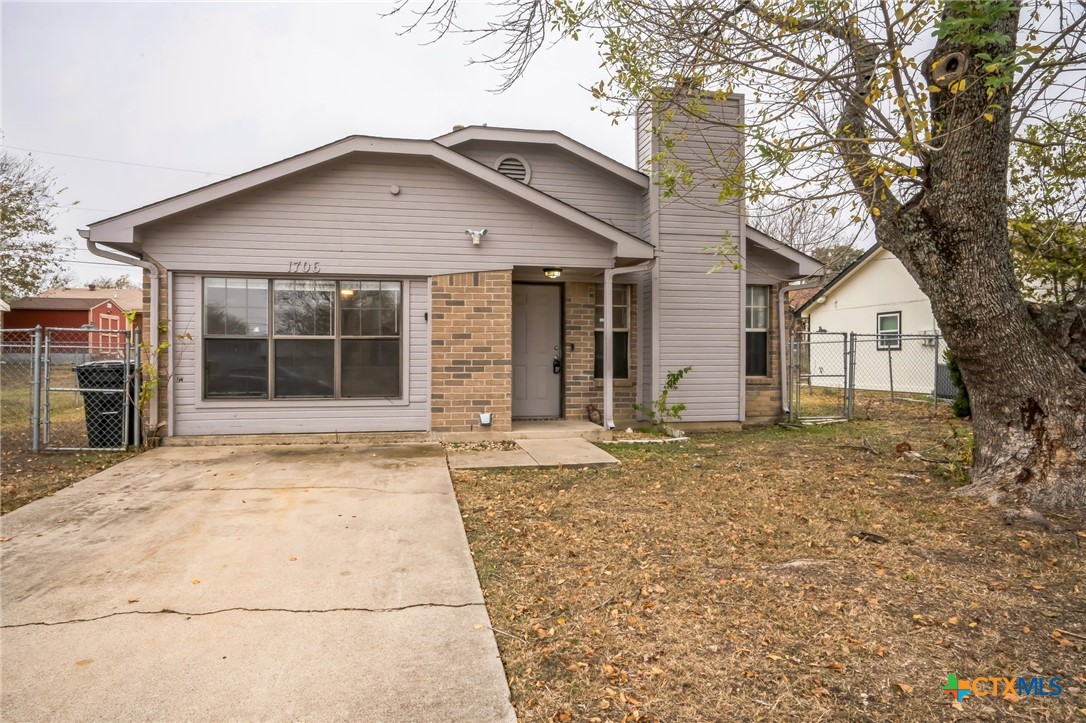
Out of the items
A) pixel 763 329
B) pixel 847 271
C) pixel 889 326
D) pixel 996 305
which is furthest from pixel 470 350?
pixel 847 271

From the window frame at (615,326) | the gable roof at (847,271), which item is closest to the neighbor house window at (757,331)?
the window frame at (615,326)

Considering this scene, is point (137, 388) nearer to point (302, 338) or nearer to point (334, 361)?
point (302, 338)

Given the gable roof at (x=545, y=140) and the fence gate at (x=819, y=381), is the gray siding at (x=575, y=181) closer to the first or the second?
the gable roof at (x=545, y=140)

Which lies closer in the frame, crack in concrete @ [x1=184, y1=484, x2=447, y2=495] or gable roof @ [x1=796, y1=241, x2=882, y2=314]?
crack in concrete @ [x1=184, y1=484, x2=447, y2=495]

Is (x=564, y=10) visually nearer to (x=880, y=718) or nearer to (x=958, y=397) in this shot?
(x=880, y=718)

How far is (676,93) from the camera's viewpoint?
575cm

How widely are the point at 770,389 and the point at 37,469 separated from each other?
10.6m

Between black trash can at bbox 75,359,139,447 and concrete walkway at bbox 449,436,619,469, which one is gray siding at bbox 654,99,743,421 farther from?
black trash can at bbox 75,359,139,447

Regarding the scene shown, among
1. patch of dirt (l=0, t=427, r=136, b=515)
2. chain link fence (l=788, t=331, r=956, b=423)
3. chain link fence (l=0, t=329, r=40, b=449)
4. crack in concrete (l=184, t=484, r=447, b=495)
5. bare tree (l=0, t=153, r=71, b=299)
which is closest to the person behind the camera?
patch of dirt (l=0, t=427, r=136, b=515)

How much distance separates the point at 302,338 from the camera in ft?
26.2

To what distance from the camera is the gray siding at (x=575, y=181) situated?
9.77 m

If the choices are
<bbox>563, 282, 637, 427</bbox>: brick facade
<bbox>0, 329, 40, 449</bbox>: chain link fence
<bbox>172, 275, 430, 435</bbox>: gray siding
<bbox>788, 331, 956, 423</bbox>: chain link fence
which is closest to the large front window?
<bbox>172, 275, 430, 435</bbox>: gray siding

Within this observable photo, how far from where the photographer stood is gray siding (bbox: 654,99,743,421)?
9492 millimetres

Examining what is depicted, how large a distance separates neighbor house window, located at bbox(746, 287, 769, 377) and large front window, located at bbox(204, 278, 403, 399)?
624 cm
